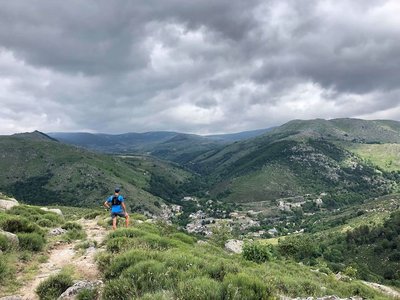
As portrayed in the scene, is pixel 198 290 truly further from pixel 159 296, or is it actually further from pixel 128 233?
pixel 128 233

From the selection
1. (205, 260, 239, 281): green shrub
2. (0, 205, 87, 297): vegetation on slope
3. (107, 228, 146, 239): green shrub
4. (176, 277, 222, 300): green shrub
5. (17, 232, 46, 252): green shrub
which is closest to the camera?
(176, 277, 222, 300): green shrub

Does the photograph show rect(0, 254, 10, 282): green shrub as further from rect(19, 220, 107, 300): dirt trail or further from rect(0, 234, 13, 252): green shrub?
rect(0, 234, 13, 252): green shrub

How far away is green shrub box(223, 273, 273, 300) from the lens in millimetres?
10562

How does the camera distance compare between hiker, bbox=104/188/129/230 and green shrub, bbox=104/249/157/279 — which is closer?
green shrub, bbox=104/249/157/279

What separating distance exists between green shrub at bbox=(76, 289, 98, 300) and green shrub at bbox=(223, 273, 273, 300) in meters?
4.51

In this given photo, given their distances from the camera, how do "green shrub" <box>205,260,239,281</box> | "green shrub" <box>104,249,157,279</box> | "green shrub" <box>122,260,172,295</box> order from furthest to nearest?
"green shrub" <box>104,249,157,279</box> < "green shrub" <box>205,260,239,281</box> < "green shrub" <box>122,260,172,295</box>

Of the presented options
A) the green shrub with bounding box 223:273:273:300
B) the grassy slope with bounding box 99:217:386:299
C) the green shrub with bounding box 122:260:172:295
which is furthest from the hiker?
the green shrub with bounding box 223:273:273:300

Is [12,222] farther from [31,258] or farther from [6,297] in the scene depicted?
[6,297]

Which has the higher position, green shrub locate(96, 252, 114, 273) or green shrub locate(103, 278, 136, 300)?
green shrub locate(103, 278, 136, 300)

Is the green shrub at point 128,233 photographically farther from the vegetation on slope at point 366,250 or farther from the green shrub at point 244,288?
the vegetation on slope at point 366,250

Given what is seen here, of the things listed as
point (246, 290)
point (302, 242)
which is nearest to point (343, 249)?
point (302, 242)

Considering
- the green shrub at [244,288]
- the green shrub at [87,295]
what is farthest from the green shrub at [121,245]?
the green shrub at [244,288]

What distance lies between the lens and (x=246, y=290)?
1089 centimetres

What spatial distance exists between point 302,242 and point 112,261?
82689 millimetres
